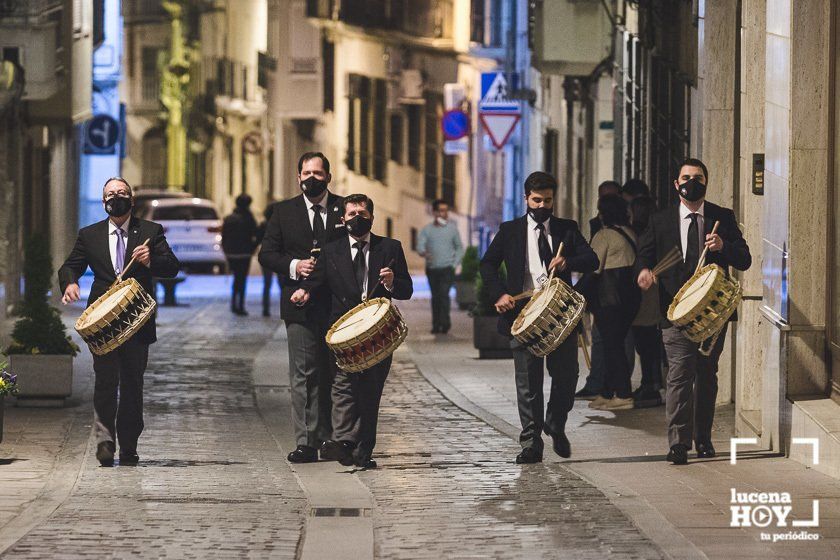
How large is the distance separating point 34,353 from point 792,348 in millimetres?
6504

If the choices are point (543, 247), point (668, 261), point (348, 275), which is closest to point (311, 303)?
point (348, 275)

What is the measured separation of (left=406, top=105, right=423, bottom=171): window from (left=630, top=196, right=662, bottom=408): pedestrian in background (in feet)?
118

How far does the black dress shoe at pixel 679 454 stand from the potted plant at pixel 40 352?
5.74m

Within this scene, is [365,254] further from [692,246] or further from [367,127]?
[367,127]

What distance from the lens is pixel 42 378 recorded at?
17.1 metres

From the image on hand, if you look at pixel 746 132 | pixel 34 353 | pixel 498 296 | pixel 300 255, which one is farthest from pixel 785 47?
pixel 34 353

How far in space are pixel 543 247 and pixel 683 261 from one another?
89cm

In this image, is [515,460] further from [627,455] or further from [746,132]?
[746,132]

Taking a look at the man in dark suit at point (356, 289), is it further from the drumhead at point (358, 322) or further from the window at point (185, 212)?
the window at point (185, 212)

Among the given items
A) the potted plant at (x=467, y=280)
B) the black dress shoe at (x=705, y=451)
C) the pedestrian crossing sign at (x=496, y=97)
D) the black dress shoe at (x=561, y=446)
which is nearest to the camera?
the black dress shoe at (x=705, y=451)

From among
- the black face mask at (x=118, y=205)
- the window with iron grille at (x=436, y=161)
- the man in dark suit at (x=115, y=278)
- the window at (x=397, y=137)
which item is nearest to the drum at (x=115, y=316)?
the man in dark suit at (x=115, y=278)

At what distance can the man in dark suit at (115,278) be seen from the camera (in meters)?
13.4

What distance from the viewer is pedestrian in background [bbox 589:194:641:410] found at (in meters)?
17.4

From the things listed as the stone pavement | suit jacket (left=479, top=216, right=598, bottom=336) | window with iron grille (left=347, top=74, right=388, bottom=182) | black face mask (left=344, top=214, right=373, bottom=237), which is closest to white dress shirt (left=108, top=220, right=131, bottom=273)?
the stone pavement
